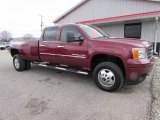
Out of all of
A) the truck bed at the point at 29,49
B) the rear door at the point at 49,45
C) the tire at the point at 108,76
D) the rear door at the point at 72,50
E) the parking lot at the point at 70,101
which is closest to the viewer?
the parking lot at the point at 70,101

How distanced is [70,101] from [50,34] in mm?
2921

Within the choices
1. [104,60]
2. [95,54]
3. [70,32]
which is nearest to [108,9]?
[70,32]

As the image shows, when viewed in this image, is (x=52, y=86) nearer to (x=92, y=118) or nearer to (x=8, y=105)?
(x=8, y=105)

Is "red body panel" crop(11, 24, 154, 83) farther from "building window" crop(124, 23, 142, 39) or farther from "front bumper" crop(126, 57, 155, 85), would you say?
"building window" crop(124, 23, 142, 39)

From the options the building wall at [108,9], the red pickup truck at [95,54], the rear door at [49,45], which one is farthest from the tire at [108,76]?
the building wall at [108,9]

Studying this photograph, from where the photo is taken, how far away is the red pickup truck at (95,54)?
3.90 m

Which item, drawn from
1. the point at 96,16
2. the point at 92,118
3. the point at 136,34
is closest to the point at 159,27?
the point at 136,34

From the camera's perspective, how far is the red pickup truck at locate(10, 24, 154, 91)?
12.8 feet

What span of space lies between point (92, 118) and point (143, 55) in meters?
2.06

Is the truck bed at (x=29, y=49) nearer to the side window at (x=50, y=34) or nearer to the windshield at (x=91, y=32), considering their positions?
the side window at (x=50, y=34)

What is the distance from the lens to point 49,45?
562cm

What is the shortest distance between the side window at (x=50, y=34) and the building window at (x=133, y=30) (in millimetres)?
9224

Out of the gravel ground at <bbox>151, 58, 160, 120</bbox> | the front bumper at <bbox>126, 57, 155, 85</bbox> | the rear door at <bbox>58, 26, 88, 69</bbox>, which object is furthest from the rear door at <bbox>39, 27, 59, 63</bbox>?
the gravel ground at <bbox>151, 58, 160, 120</bbox>

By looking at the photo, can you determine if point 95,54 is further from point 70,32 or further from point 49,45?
point 49,45
